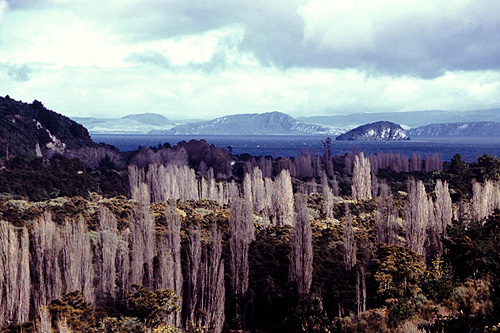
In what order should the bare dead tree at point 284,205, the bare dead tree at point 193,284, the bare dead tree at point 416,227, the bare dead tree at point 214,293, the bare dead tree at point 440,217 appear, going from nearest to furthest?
the bare dead tree at point 214,293
the bare dead tree at point 193,284
the bare dead tree at point 416,227
the bare dead tree at point 440,217
the bare dead tree at point 284,205

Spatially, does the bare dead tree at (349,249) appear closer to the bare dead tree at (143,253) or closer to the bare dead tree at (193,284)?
the bare dead tree at (193,284)

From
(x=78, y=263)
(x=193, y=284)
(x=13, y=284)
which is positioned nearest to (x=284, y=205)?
(x=193, y=284)

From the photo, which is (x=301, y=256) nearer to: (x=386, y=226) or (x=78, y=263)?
(x=386, y=226)

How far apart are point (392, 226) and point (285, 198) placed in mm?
21937

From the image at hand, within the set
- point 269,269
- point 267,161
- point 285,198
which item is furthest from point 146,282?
point 267,161

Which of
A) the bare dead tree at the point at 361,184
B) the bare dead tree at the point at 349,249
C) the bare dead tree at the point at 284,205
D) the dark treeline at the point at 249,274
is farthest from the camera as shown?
the bare dead tree at the point at 361,184

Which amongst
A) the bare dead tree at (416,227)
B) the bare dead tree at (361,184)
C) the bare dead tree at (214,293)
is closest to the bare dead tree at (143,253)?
the bare dead tree at (214,293)

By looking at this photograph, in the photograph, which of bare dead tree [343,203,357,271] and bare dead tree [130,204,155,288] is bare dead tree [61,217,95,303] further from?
bare dead tree [343,203,357,271]

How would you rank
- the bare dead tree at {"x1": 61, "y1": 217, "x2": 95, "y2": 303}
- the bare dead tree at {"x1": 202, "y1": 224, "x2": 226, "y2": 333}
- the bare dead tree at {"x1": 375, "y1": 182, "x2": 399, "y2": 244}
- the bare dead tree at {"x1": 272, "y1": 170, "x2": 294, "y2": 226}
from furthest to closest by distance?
the bare dead tree at {"x1": 272, "y1": 170, "x2": 294, "y2": 226}, the bare dead tree at {"x1": 375, "y1": 182, "x2": 399, "y2": 244}, the bare dead tree at {"x1": 61, "y1": 217, "x2": 95, "y2": 303}, the bare dead tree at {"x1": 202, "y1": 224, "x2": 226, "y2": 333}

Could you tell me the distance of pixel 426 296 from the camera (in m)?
35.3

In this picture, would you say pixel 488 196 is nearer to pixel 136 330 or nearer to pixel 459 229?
pixel 459 229

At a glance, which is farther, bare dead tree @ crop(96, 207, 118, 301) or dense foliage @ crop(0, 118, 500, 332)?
bare dead tree @ crop(96, 207, 118, 301)

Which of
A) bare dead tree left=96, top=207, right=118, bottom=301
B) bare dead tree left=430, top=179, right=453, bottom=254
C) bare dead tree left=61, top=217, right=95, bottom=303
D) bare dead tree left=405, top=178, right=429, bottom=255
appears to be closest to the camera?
bare dead tree left=61, top=217, right=95, bottom=303

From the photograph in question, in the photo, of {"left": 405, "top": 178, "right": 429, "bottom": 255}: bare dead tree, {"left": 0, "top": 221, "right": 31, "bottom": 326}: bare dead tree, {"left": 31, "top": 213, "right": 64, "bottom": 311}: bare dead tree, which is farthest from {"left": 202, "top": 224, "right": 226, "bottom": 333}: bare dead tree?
{"left": 405, "top": 178, "right": 429, "bottom": 255}: bare dead tree
